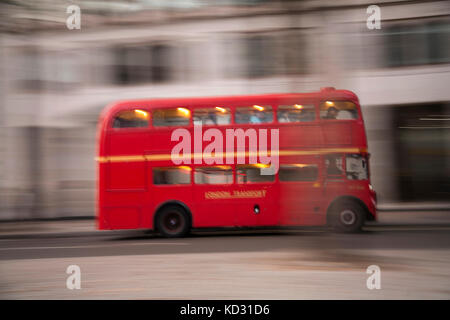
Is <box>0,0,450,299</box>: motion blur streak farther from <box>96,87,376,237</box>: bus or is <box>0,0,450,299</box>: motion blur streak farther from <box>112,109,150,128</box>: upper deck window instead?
<box>112,109,150,128</box>: upper deck window

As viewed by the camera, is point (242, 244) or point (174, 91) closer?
point (242, 244)

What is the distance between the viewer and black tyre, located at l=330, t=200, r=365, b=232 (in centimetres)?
1150

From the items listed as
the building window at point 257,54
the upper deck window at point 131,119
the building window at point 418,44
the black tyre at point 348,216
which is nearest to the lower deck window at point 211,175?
the upper deck window at point 131,119

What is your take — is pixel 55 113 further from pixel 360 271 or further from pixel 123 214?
pixel 360 271

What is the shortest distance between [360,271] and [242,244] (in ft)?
15.5

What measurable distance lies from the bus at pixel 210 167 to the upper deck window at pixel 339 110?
0.03 m

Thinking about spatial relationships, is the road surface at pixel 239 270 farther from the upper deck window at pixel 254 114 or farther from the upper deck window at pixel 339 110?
the upper deck window at pixel 254 114

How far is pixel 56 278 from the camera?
654cm

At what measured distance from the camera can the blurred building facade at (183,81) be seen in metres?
17.7

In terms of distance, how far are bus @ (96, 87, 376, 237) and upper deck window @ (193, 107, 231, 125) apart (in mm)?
23

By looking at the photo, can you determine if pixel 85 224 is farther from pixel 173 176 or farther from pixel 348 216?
pixel 348 216

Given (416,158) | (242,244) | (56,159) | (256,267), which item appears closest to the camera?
(256,267)

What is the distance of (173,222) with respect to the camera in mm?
11984
